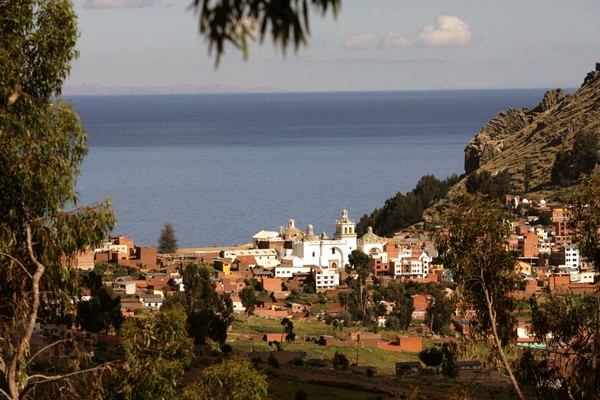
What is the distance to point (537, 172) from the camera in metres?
95.8

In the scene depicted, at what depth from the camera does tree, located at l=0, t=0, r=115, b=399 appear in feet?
34.6

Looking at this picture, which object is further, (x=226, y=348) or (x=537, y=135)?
(x=537, y=135)

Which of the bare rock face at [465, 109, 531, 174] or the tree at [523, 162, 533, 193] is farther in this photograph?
the bare rock face at [465, 109, 531, 174]

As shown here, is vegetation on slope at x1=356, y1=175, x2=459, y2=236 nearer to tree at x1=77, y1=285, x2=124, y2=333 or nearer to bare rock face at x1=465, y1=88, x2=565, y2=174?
bare rock face at x1=465, y1=88, x2=565, y2=174

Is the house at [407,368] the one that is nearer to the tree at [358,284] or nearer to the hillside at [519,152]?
the tree at [358,284]

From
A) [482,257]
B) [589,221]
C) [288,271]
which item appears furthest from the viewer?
[288,271]

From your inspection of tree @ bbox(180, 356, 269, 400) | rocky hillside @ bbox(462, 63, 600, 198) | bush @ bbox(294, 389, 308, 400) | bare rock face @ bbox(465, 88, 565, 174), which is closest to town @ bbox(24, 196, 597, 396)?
bush @ bbox(294, 389, 308, 400)

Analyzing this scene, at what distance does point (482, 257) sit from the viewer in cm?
1455

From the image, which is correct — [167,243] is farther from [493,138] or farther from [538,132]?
[493,138]

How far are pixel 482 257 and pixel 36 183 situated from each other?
19.3 feet

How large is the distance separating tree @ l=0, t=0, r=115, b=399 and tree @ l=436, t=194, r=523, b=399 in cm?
493

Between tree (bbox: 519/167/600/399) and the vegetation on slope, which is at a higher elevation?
tree (bbox: 519/167/600/399)

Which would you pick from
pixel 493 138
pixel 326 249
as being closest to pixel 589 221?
pixel 326 249

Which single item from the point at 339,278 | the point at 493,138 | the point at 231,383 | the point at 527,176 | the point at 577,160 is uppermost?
the point at 493,138
